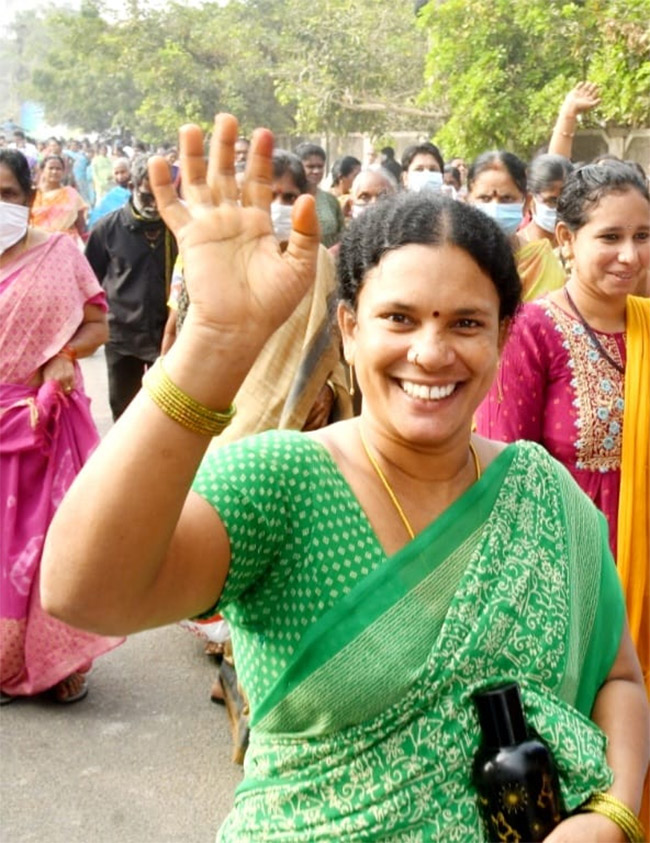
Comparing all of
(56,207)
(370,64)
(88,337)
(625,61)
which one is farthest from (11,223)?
(370,64)

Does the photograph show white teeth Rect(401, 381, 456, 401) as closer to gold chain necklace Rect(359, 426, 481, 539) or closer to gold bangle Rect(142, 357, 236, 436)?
gold chain necklace Rect(359, 426, 481, 539)

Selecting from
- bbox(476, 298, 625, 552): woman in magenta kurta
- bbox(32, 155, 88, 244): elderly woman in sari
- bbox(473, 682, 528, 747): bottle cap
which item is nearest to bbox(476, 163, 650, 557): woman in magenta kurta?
bbox(476, 298, 625, 552): woman in magenta kurta

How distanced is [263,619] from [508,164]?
164 inches

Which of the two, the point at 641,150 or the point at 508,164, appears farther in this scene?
the point at 641,150

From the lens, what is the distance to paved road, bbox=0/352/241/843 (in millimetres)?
3500

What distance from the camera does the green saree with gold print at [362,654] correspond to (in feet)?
5.11

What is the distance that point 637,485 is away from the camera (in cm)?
320

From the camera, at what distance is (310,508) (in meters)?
1.60

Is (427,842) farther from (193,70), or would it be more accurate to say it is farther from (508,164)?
(193,70)

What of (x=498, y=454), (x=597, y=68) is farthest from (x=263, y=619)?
(x=597, y=68)

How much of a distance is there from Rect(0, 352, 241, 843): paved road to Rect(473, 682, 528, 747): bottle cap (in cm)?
208

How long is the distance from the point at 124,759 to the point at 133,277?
3.21 meters

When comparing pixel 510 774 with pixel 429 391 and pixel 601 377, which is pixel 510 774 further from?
pixel 601 377

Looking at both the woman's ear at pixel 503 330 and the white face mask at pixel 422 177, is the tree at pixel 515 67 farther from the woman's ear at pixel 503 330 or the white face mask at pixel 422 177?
the woman's ear at pixel 503 330
